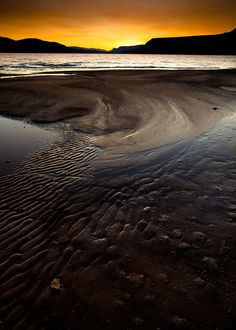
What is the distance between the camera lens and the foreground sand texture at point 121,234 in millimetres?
3248

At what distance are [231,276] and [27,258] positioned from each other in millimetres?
3246

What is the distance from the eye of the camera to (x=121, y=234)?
15.2 ft

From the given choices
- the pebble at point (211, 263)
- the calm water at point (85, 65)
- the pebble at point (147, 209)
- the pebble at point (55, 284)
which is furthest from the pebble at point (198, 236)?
the calm water at point (85, 65)

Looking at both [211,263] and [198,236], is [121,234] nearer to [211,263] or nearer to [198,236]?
[198,236]

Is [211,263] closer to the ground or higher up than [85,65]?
closer to the ground

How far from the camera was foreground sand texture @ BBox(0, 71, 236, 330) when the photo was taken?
3.25 metres

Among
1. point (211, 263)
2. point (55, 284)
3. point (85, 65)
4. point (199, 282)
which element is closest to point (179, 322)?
point (199, 282)

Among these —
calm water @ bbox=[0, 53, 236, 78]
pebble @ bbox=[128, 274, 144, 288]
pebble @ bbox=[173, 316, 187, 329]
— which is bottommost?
pebble @ bbox=[173, 316, 187, 329]

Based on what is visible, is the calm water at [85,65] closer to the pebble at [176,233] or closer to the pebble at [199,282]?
the pebble at [176,233]

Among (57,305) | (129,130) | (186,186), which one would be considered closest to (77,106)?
(129,130)

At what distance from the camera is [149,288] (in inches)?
138

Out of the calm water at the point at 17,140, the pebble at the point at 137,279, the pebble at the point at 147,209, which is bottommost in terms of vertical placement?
the pebble at the point at 137,279

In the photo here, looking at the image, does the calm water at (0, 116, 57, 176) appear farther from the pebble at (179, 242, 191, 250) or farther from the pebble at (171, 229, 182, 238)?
the pebble at (179, 242, 191, 250)

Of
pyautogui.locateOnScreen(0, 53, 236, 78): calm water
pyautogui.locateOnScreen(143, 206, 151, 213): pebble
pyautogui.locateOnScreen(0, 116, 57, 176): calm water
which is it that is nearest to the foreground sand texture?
pyautogui.locateOnScreen(143, 206, 151, 213): pebble
